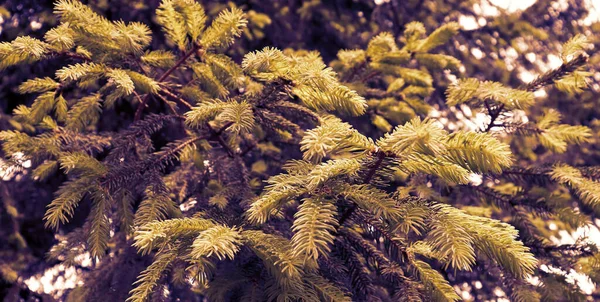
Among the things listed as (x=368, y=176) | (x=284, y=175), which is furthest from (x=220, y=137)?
(x=368, y=176)

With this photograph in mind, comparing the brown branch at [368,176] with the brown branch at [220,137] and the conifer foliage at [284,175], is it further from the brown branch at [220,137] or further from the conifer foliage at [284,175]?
the brown branch at [220,137]

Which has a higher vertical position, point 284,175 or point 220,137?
point 284,175

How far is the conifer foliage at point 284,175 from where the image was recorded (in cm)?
117

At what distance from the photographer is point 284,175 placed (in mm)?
1354

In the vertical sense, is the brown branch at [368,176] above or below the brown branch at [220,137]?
above

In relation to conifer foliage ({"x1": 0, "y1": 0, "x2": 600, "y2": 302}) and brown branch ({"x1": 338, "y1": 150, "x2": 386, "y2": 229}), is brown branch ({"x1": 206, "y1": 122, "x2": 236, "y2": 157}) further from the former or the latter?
brown branch ({"x1": 338, "y1": 150, "x2": 386, "y2": 229})

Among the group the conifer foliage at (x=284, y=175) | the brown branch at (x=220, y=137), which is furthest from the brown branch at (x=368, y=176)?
the brown branch at (x=220, y=137)

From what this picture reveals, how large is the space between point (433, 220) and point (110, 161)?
116 centimetres

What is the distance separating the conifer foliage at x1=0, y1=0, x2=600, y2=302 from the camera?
1.17m

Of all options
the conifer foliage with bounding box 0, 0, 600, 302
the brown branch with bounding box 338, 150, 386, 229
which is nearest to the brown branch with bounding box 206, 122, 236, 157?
the conifer foliage with bounding box 0, 0, 600, 302

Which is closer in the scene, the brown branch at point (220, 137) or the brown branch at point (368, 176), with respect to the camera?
the brown branch at point (368, 176)

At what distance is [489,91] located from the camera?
1.86 metres

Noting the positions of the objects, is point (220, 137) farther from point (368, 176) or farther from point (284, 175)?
point (368, 176)

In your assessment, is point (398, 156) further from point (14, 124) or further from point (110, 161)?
point (14, 124)
